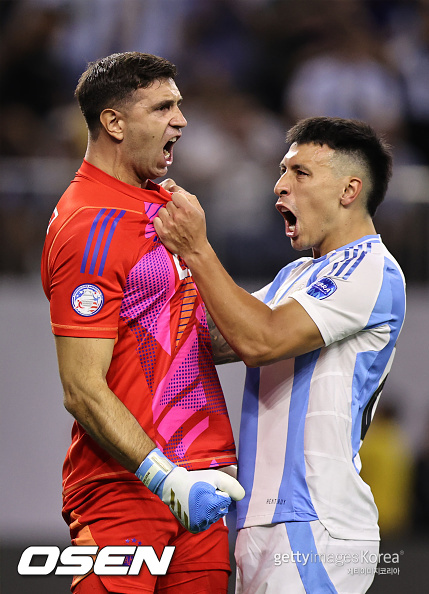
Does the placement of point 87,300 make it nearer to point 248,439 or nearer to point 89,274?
point 89,274

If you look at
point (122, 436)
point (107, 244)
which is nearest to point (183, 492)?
point (122, 436)

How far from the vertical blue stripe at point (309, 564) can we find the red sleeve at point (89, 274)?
1.05 meters

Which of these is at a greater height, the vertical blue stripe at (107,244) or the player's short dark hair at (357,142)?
the player's short dark hair at (357,142)

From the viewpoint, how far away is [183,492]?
10.2ft

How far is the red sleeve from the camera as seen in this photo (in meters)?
3.18

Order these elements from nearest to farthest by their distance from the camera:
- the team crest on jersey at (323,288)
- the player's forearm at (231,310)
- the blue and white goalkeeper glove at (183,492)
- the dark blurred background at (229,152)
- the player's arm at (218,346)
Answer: the blue and white goalkeeper glove at (183,492), the player's forearm at (231,310), the team crest on jersey at (323,288), the player's arm at (218,346), the dark blurred background at (229,152)

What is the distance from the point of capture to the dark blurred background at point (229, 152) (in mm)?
7219

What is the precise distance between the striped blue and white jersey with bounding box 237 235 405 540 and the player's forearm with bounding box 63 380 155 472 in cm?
61

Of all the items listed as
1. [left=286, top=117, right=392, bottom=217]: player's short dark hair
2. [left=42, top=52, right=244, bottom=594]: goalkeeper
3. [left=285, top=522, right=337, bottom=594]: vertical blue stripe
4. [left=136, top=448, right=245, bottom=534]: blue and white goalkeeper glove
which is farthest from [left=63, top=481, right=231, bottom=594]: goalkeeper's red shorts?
[left=286, top=117, right=392, bottom=217]: player's short dark hair

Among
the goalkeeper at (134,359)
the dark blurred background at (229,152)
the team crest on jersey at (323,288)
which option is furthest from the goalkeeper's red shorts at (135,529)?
the dark blurred background at (229,152)

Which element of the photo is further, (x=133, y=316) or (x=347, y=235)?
(x=347, y=235)

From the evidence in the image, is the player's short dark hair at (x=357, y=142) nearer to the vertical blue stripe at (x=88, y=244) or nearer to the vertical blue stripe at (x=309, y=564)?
the vertical blue stripe at (x=88, y=244)

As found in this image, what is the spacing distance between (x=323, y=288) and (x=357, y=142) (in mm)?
688

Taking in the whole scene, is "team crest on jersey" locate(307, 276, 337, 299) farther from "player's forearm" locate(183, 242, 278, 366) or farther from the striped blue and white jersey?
"player's forearm" locate(183, 242, 278, 366)
